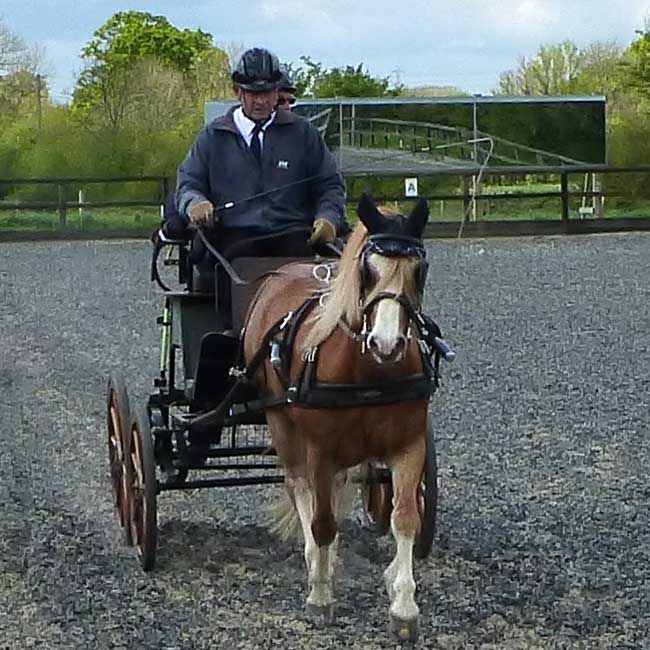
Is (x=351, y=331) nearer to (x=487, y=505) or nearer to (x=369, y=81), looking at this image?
(x=487, y=505)

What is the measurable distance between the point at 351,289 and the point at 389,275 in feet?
0.71

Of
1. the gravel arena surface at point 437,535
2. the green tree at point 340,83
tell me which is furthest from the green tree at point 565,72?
the gravel arena surface at point 437,535

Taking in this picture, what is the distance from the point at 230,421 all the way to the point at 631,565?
5.58ft

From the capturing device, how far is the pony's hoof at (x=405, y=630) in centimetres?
454

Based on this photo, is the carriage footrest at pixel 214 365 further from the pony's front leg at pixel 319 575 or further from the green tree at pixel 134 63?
the green tree at pixel 134 63

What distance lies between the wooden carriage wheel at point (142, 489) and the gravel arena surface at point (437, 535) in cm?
11

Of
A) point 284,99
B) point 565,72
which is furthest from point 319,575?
point 565,72

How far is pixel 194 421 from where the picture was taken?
567 cm

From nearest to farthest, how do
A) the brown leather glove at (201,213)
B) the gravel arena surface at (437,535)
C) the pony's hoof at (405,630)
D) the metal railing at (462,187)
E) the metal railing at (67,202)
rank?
the pony's hoof at (405,630), the gravel arena surface at (437,535), the brown leather glove at (201,213), the metal railing at (462,187), the metal railing at (67,202)

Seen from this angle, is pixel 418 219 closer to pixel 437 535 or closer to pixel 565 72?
pixel 437 535

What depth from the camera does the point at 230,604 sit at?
16.7ft

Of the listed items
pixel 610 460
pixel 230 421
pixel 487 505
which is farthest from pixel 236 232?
pixel 610 460

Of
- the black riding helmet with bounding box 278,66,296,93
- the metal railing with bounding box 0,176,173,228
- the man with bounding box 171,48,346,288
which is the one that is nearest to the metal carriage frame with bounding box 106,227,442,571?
the man with bounding box 171,48,346,288

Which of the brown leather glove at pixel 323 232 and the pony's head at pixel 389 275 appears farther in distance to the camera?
the brown leather glove at pixel 323 232
